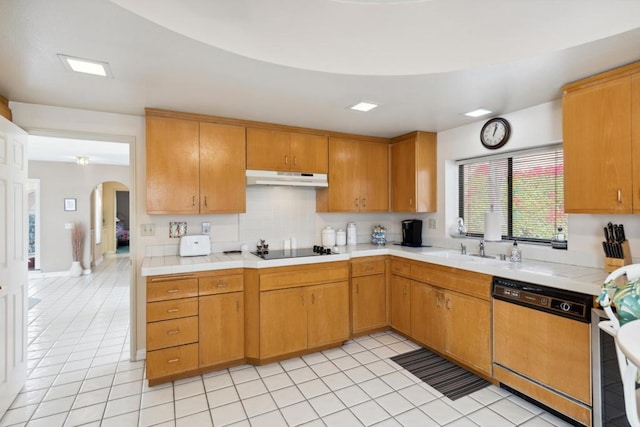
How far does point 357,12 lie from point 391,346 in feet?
9.77

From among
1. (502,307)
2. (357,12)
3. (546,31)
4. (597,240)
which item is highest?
(357,12)

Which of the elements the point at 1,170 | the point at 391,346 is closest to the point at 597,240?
the point at 391,346

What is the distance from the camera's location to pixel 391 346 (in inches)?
129

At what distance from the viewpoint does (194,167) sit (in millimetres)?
3020

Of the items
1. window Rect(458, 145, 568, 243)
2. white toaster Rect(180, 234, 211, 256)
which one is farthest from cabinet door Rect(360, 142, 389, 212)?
white toaster Rect(180, 234, 211, 256)

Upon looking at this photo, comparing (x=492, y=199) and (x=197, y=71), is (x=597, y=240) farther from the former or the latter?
(x=197, y=71)

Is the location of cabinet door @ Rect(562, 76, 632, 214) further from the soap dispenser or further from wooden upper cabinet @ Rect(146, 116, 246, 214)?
wooden upper cabinet @ Rect(146, 116, 246, 214)

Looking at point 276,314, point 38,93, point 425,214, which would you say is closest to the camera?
point 38,93

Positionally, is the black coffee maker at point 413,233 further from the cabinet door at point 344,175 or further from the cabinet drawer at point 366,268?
the cabinet door at point 344,175

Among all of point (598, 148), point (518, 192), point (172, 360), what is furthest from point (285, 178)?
point (598, 148)

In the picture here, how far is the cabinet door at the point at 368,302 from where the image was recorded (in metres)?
3.44

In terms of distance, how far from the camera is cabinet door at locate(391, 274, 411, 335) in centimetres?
337

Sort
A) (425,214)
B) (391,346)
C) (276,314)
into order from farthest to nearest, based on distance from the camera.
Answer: (425,214)
(391,346)
(276,314)

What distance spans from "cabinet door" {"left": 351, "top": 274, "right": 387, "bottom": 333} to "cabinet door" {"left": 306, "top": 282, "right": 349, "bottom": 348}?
0.68 ft
